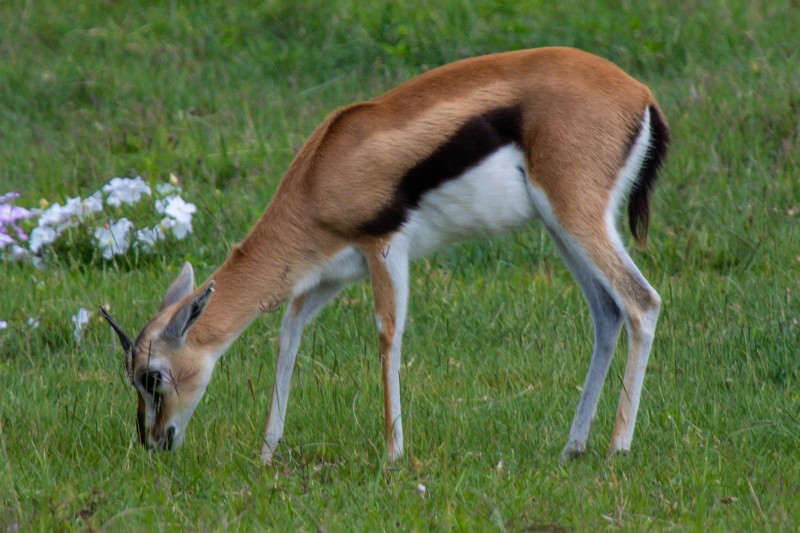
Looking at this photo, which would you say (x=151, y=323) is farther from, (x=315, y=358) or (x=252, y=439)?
(x=315, y=358)

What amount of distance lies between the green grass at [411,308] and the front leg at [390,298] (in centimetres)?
22

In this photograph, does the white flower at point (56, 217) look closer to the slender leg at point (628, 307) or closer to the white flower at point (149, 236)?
the white flower at point (149, 236)

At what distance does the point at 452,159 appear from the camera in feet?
17.2

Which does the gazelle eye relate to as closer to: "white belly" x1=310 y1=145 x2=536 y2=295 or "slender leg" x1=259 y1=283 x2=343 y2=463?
"slender leg" x1=259 y1=283 x2=343 y2=463

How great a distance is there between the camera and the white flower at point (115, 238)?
7.75m

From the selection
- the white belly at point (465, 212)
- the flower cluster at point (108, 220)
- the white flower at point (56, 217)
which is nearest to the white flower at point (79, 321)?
the flower cluster at point (108, 220)

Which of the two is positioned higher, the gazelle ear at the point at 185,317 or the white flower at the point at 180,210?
the gazelle ear at the point at 185,317

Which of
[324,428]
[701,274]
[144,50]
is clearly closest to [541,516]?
[324,428]

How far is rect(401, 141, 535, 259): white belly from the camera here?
17.1 ft

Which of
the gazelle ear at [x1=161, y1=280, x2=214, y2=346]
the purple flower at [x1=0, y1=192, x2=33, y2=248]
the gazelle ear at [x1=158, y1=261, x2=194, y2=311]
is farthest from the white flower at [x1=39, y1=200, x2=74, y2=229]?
the gazelle ear at [x1=161, y1=280, x2=214, y2=346]

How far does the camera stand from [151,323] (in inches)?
209

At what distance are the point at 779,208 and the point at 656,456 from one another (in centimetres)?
334

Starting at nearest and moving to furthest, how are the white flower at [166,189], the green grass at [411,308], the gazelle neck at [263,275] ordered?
the green grass at [411,308], the gazelle neck at [263,275], the white flower at [166,189]

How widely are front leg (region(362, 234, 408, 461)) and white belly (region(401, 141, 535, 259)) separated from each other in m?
0.12
